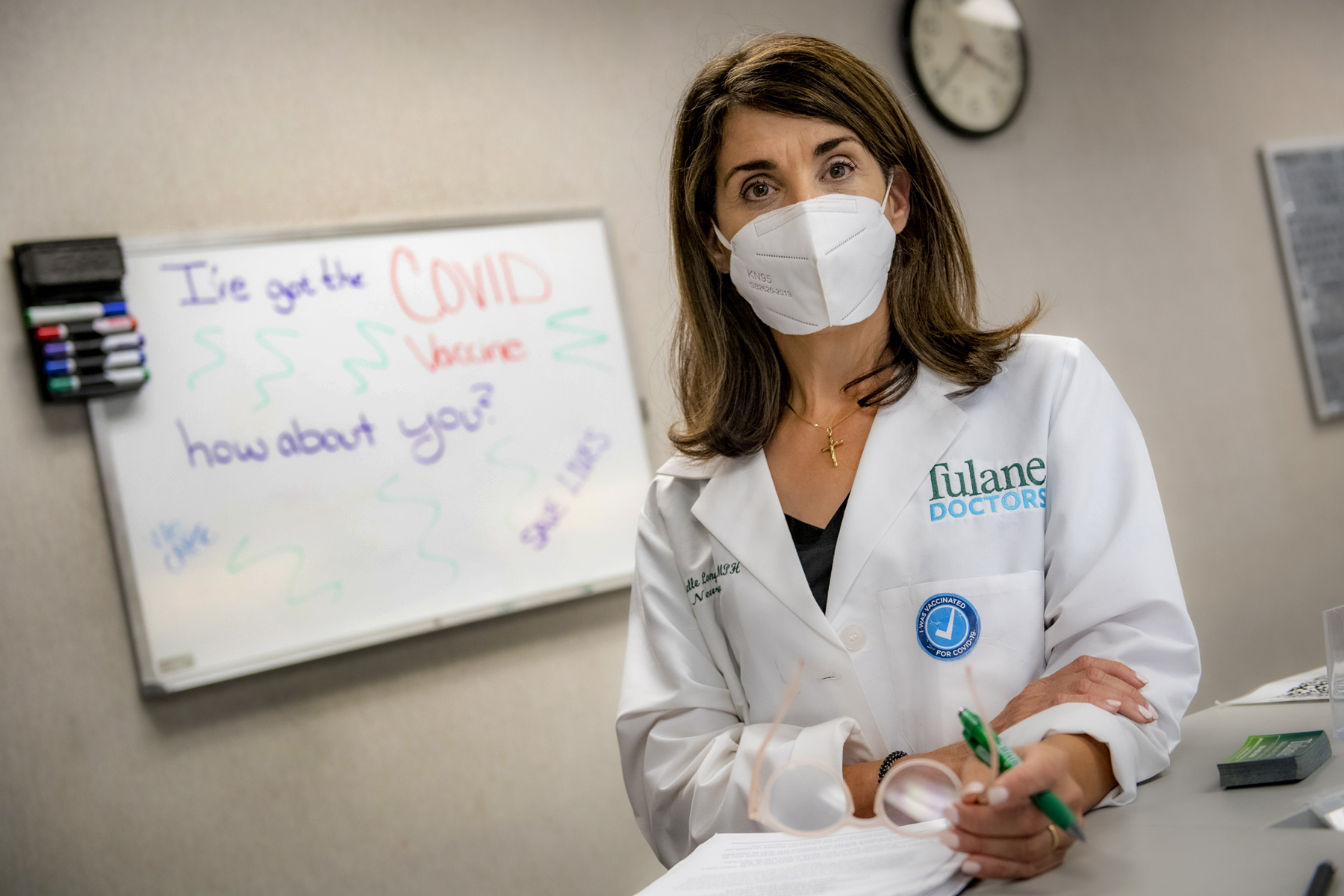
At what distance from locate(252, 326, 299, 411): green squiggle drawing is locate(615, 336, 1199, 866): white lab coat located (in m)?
1.07

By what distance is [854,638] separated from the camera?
1030 millimetres

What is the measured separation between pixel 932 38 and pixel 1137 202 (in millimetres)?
823

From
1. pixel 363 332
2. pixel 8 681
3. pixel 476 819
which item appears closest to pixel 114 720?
pixel 8 681

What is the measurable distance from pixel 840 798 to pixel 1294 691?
0.63 meters

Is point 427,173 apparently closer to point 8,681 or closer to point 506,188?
point 506,188

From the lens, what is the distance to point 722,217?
1222 millimetres

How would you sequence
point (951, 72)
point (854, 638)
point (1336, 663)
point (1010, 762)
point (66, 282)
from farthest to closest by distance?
1. point (951, 72)
2. point (66, 282)
3. point (854, 638)
4. point (1336, 663)
5. point (1010, 762)

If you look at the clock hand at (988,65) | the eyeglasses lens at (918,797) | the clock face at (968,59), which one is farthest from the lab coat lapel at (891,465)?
the clock hand at (988,65)

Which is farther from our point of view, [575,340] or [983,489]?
[575,340]

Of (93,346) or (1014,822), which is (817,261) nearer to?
(1014,822)

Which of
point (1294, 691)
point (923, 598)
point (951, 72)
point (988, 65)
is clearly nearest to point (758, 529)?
point (923, 598)

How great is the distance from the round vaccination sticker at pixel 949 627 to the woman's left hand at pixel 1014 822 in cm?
27

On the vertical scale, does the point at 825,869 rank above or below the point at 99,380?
below

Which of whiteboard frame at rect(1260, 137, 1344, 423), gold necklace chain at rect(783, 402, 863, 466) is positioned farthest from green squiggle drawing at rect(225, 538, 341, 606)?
whiteboard frame at rect(1260, 137, 1344, 423)
